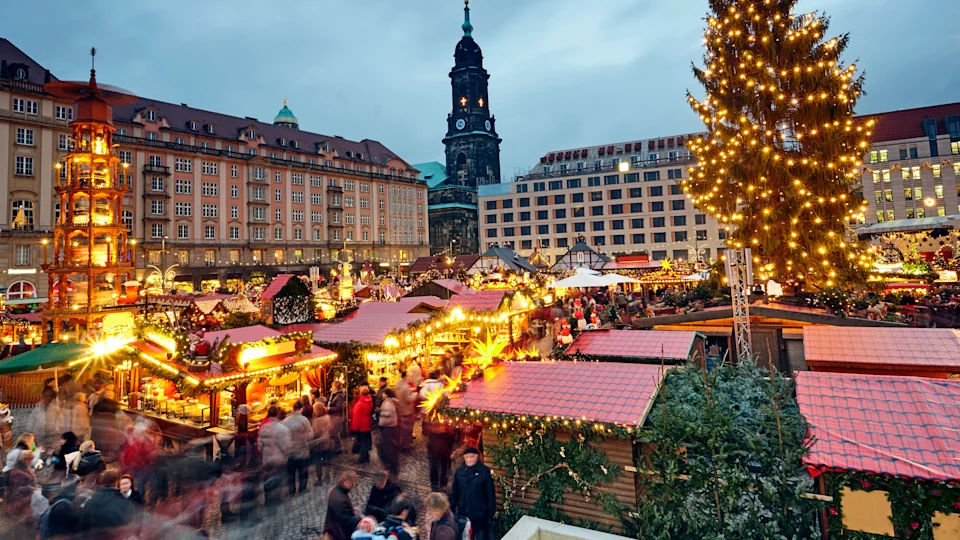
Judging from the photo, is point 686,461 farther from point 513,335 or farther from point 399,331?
point 513,335

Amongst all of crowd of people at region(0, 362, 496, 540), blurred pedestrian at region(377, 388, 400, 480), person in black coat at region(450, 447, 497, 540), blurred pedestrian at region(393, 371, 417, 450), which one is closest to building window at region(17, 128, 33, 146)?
crowd of people at region(0, 362, 496, 540)

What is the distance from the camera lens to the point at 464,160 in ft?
276

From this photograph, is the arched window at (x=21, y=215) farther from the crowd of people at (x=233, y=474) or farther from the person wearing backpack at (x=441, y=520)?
the person wearing backpack at (x=441, y=520)

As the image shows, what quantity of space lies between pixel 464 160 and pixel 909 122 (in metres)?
59.9

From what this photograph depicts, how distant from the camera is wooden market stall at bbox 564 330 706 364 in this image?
29.2ft

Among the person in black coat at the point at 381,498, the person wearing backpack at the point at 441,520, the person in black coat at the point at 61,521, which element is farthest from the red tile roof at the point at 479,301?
the person in black coat at the point at 61,521

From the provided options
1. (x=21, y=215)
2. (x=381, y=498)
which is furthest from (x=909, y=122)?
(x=21, y=215)

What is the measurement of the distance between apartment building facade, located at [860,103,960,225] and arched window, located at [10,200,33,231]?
73.2 metres

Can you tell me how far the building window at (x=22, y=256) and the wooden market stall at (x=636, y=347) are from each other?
47374mm

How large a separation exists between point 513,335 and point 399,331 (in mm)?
6326

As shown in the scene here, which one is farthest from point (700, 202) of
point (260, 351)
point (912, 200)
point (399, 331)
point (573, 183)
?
point (573, 183)

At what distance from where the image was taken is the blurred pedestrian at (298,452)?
7.85m

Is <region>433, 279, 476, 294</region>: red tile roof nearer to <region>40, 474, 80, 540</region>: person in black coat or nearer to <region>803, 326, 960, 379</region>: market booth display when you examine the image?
<region>803, 326, 960, 379</region>: market booth display

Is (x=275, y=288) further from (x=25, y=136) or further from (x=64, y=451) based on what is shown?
(x=25, y=136)
